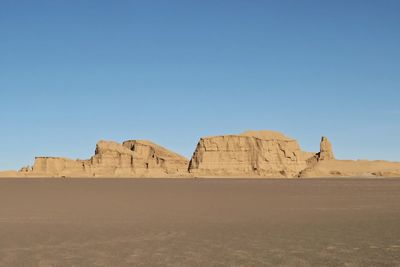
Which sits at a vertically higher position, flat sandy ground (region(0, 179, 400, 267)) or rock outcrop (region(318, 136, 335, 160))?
rock outcrop (region(318, 136, 335, 160))

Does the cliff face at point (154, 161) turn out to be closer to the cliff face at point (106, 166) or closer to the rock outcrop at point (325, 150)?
the cliff face at point (106, 166)

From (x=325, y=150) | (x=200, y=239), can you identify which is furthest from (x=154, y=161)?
(x=200, y=239)

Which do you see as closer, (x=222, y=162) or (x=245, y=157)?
(x=222, y=162)

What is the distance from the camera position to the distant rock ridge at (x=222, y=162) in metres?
147

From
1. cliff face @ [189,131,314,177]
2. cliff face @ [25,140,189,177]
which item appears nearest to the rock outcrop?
cliff face @ [189,131,314,177]

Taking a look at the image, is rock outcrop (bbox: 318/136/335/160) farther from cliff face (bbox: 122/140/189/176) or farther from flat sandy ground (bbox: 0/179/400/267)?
flat sandy ground (bbox: 0/179/400/267)

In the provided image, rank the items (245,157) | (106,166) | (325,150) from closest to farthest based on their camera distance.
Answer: (245,157) → (106,166) → (325,150)

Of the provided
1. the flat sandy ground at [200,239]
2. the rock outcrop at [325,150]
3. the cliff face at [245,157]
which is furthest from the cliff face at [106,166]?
the flat sandy ground at [200,239]

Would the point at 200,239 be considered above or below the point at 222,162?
below

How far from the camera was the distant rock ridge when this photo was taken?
147 metres

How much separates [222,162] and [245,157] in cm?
733

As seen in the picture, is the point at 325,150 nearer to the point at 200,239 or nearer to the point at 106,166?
the point at 106,166

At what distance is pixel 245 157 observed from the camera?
149 m

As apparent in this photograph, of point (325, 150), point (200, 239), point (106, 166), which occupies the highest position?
point (325, 150)
